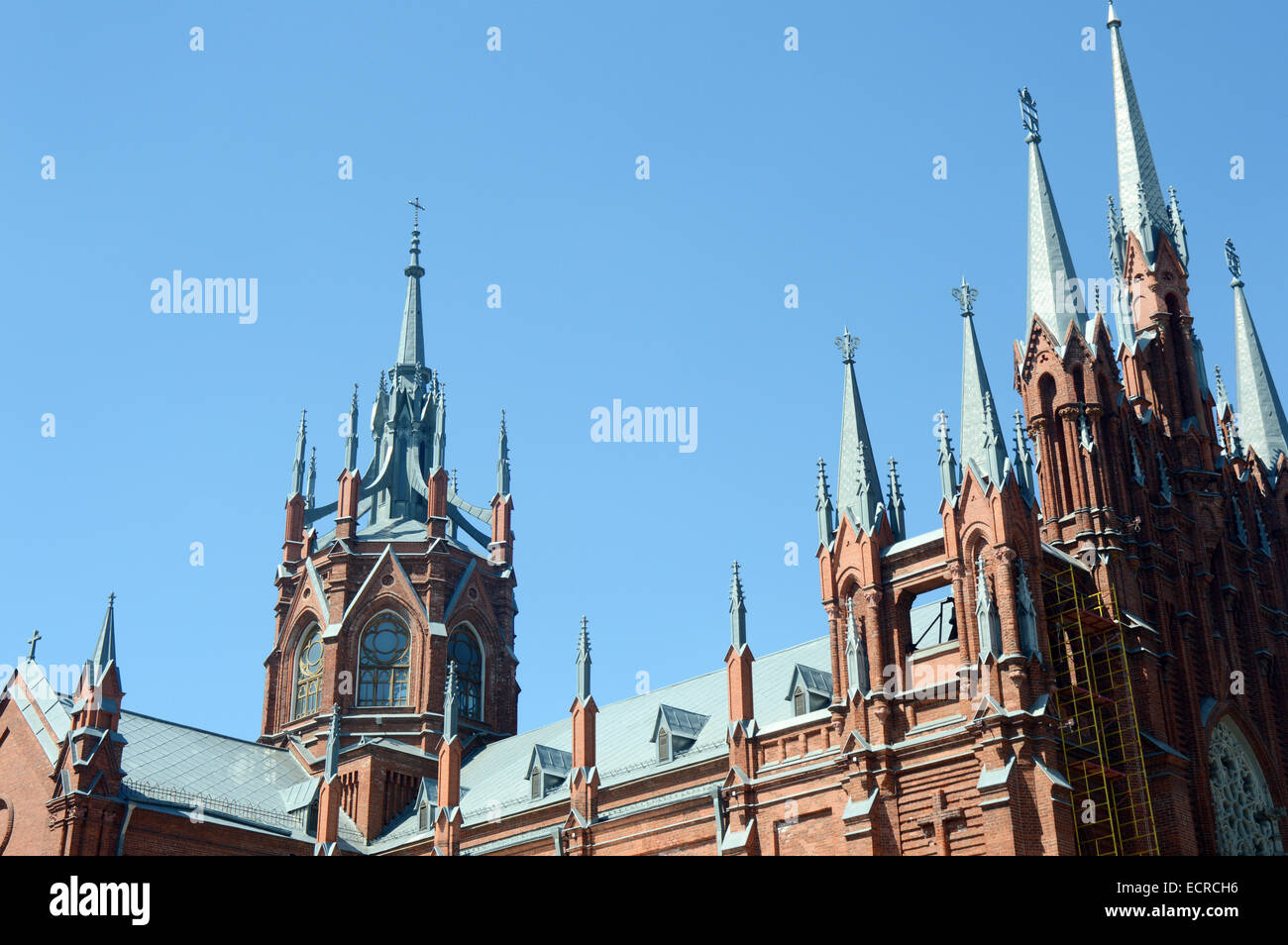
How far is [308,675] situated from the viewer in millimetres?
68125

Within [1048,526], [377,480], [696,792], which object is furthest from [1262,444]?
[377,480]

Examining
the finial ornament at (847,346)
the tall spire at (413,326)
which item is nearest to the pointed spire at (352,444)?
the tall spire at (413,326)

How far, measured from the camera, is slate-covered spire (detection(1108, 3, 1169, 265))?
2021 inches

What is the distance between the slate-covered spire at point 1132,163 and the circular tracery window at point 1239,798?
1617 cm

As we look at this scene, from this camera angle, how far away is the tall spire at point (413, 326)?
75750 millimetres

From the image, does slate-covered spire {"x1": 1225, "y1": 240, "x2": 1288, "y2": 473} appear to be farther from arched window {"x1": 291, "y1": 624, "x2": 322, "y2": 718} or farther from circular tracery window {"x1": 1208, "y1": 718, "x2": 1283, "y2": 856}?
arched window {"x1": 291, "y1": 624, "x2": 322, "y2": 718}

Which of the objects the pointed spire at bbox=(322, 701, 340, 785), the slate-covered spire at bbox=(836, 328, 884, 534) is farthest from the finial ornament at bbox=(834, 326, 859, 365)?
the pointed spire at bbox=(322, 701, 340, 785)

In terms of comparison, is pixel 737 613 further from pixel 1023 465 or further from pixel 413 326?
pixel 413 326

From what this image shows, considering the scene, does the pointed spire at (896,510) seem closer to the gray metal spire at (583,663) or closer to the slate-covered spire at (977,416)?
the slate-covered spire at (977,416)

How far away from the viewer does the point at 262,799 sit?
59438 millimetres

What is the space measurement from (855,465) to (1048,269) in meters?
8.80

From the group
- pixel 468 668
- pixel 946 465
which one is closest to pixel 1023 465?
pixel 946 465
